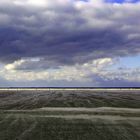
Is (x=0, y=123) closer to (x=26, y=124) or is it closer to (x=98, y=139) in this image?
(x=26, y=124)

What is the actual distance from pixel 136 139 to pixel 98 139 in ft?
7.15

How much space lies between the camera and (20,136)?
67.7ft

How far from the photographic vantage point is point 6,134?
21.4 meters

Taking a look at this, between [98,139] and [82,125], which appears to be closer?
[98,139]

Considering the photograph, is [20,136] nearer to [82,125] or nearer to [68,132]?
[68,132]

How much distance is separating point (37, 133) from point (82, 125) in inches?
192

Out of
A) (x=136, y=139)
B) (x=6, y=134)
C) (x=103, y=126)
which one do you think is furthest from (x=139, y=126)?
(x=6, y=134)

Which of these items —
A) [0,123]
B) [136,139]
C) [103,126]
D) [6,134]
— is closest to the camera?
[136,139]

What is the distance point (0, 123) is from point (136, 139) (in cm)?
1190

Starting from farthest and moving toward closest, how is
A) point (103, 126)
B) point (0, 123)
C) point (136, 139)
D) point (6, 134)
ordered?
point (0, 123) < point (103, 126) < point (6, 134) < point (136, 139)

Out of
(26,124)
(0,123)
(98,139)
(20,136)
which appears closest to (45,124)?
(26,124)

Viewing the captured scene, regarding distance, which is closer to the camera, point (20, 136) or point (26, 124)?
point (20, 136)

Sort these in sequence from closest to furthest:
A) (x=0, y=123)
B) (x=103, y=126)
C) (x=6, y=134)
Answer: (x=6, y=134) → (x=103, y=126) → (x=0, y=123)

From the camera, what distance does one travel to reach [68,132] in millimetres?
22141
